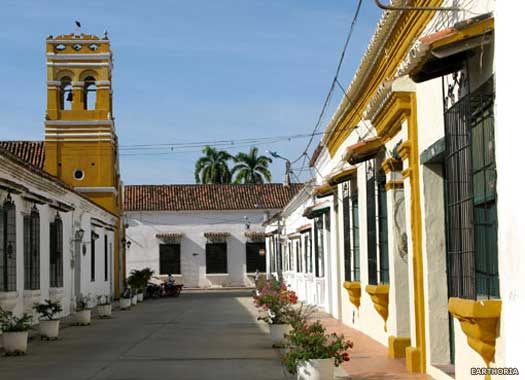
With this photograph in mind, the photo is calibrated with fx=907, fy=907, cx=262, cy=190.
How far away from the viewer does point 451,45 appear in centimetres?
771

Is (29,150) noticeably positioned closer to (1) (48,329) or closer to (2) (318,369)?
(1) (48,329)

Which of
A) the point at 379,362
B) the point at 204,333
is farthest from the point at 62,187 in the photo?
the point at 379,362

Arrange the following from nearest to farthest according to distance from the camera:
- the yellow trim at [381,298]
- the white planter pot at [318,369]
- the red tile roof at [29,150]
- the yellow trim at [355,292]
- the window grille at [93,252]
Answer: the white planter pot at [318,369] < the yellow trim at [381,298] < the yellow trim at [355,292] < the window grille at [93,252] < the red tile roof at [29,150]

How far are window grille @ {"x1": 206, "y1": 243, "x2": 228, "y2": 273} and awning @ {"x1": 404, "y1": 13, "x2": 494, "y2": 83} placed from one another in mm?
47179

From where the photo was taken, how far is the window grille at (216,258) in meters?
55.3

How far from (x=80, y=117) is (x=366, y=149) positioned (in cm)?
2723

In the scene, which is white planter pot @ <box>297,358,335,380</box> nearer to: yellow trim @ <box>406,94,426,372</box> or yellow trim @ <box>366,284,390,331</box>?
yellow trim @ <box>406,94,426,372</box>

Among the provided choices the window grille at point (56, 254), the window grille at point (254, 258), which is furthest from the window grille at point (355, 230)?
the window grille at point (254, 258)

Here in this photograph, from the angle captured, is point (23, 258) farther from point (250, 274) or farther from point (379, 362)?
point (250, 274)

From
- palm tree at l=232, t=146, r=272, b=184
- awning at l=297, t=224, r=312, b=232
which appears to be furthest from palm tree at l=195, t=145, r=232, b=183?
awning at l=297, t=224, r=312, b=232

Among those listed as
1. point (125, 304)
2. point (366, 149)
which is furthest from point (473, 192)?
point (125, 304)

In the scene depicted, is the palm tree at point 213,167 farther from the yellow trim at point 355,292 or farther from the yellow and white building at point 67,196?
the yellow trim at point 355,292

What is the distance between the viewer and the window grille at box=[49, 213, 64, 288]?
25.9 metres

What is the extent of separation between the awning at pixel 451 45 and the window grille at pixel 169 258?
156ft
